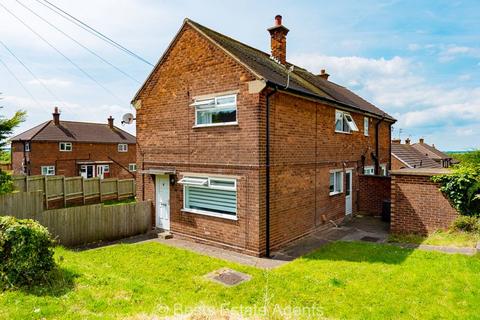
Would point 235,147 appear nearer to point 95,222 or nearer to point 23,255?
point 95,222

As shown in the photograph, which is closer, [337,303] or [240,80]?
[337,303]

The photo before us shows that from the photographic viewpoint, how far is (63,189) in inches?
734

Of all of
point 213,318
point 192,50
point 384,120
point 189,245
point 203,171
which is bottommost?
point 189,245

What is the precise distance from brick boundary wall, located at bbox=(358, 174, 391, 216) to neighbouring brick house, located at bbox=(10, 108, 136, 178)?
2748 cm

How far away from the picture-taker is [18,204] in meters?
11.2

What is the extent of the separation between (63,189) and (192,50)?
12.8 meters

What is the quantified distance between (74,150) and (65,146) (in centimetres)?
94

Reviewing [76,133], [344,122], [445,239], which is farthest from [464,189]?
[76,133]

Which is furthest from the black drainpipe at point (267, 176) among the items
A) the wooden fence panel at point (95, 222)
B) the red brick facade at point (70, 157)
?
the red brick facade at point (70, 157)

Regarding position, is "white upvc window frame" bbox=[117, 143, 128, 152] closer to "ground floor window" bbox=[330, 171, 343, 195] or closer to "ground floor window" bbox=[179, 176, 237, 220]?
"ground floor window" bbox=[179, 176, 237, 220]

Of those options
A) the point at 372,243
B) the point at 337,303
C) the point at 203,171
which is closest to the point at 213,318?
the point at 337,303

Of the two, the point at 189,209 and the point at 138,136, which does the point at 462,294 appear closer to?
the point at 189,209

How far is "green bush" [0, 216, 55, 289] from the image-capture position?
614cm

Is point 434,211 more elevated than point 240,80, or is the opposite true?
point 240,80
